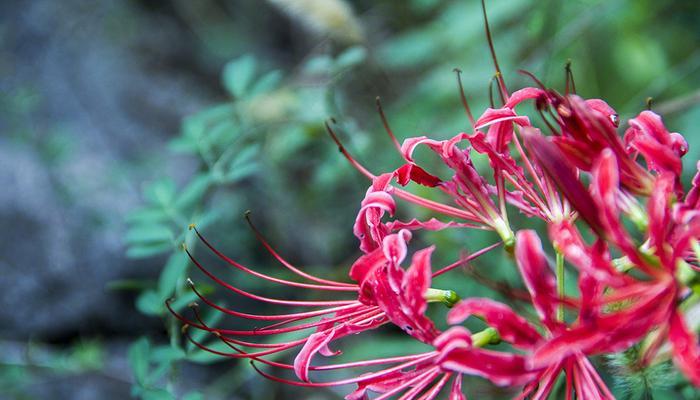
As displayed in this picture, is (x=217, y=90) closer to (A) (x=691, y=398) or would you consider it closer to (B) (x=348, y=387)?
(B) (x=348, y=387)

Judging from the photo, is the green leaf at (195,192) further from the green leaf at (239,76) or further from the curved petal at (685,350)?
the curved petal at (685,350)

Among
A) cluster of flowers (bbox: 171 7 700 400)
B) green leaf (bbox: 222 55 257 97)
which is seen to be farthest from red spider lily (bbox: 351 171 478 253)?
green leaf (bbox: 222 55 257 97)

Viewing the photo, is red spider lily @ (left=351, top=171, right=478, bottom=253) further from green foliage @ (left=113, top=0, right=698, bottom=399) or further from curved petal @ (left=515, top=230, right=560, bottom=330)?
green foliage @ (left=113, top=0, right=698, bottom=399)

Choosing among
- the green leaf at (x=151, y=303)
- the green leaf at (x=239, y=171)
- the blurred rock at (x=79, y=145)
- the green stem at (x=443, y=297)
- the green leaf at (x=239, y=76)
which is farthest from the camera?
the blurred rock at (x=79, y=145)

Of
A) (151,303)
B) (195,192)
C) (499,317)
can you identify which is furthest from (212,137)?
(499,317)

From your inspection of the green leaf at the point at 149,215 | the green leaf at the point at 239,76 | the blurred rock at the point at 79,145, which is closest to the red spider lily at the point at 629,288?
the green leaf at the point at 149,215

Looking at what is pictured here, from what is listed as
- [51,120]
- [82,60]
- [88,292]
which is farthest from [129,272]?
[82,60]

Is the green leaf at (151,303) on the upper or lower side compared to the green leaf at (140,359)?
upper
